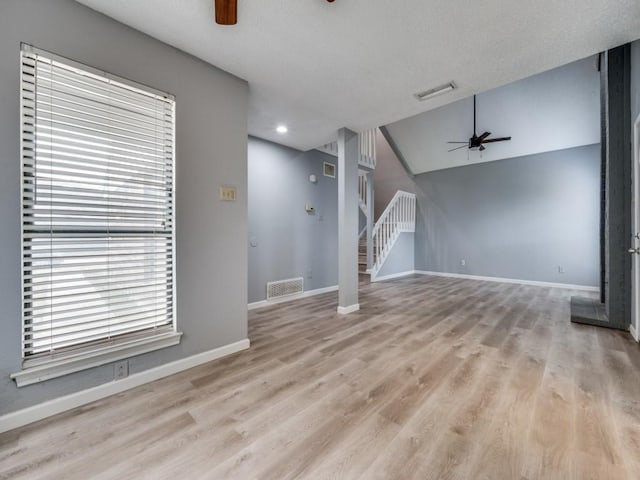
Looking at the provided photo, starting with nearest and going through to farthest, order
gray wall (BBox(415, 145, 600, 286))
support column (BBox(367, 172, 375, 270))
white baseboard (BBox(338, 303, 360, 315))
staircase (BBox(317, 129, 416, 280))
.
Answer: white baseboard (BBox(338, 303, 360, 315)), gray wall (BBox(415, 145, 600, 286)), staircase (BBox(317, 129, 416, 280)), support column (BBox(367, 172, 375, 270))

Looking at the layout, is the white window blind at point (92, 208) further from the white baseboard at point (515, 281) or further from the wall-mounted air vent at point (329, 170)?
the white baseboard at point (515, 281)

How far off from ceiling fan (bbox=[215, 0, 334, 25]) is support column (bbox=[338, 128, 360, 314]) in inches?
93.3

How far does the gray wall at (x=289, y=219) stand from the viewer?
4.18 m

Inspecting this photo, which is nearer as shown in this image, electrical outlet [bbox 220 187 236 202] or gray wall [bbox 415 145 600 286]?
electrical outlet [bbox 220 187 236 202]

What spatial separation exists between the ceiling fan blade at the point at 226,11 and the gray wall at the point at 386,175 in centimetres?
728

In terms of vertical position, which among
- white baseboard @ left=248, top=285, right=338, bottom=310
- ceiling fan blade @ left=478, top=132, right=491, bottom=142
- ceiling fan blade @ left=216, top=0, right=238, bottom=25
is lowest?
white baseboard @ left=248, top=285, right=338, bottom=310

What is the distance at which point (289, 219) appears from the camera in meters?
4.64

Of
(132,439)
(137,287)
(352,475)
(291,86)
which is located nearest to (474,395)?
(352,475)

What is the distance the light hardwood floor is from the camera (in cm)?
128

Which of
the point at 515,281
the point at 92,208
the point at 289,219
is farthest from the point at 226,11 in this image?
the point at 515,281

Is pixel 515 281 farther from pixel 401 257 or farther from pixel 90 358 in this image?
pixel 90 358

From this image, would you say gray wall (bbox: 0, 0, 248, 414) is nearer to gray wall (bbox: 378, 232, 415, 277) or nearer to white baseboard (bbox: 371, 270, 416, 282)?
white baseboard (bbox: 371, 270, 416, 282)

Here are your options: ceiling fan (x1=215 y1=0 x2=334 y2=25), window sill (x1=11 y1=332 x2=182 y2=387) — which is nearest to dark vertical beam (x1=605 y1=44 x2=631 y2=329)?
ceiling fan (x1=215 y1=0 x2=334 y2=25)

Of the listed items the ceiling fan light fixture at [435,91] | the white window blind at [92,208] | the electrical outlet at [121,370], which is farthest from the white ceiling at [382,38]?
the electrical outlet at [121,370]
